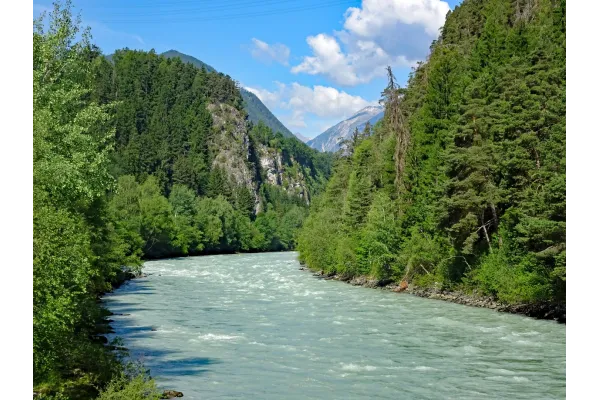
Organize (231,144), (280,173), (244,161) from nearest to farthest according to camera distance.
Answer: (231,144) < (244,161) < (280,173)

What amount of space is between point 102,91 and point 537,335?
1781 cm

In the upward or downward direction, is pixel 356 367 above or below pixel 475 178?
below

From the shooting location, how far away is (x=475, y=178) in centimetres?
2784

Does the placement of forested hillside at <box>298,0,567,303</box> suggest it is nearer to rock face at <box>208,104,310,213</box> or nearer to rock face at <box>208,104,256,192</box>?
rock face at <box>208,104,310,213</box>


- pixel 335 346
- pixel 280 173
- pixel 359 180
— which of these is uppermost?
pixel 280 173

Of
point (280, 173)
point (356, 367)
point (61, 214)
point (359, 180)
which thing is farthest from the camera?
point (280, 173)

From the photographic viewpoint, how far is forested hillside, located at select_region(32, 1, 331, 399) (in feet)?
31.0

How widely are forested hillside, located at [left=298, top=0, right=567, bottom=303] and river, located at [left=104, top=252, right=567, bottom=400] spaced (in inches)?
95.5

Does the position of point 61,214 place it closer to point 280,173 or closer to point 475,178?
point 475,178

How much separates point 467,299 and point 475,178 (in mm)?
5008

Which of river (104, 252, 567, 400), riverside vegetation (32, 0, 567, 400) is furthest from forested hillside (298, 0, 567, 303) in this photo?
river (104, 252, 567, 400)

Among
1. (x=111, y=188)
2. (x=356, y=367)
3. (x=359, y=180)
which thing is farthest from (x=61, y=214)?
(x=359, y=180)
